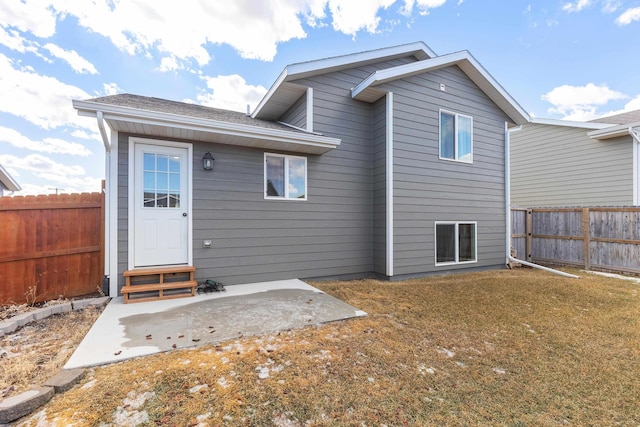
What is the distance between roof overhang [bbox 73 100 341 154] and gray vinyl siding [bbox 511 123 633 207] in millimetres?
9528

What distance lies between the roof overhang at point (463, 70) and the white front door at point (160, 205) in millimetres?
3947

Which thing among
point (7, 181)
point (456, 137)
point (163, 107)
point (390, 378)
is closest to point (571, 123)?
point (456, 137)

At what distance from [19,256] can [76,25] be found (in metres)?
5.58

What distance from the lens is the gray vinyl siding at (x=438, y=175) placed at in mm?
6352

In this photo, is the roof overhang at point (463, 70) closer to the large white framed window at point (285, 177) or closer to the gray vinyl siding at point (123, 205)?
the large white framed window at point (285, 177)

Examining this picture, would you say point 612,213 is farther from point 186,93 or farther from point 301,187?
point 186,93

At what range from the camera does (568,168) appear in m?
10.2

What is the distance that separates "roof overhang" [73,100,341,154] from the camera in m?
3.94

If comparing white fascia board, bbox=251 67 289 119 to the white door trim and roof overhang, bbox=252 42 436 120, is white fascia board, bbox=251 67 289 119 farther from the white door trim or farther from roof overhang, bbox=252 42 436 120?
the white door trim

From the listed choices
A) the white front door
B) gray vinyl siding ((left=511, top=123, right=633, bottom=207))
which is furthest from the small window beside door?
gray vinyl siding ((left=511, top=123, right=633, bottom=207))

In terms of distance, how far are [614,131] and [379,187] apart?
8129 mm

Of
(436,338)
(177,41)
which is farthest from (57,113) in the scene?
(436,338)

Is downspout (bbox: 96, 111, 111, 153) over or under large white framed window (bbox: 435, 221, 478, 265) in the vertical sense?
over

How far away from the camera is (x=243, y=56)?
1070 centimetres
